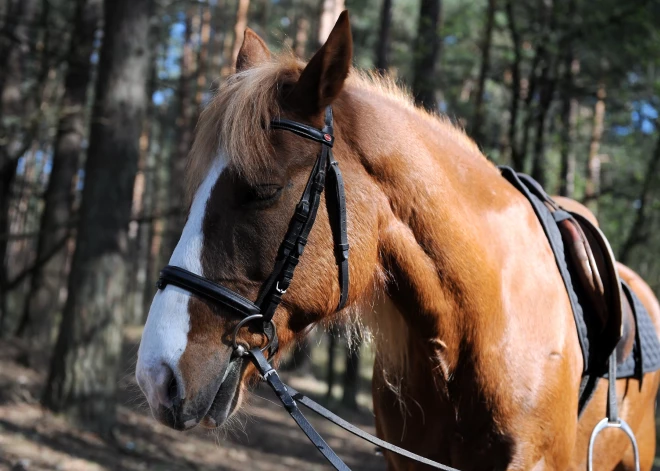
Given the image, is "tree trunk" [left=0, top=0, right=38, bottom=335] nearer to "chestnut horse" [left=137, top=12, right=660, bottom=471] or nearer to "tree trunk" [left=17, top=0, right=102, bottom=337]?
"tree trunk" [left=17, top=0, right=102, bottom=337]

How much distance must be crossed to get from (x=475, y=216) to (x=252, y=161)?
96 cm

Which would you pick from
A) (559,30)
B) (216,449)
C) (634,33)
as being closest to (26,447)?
(216,449)

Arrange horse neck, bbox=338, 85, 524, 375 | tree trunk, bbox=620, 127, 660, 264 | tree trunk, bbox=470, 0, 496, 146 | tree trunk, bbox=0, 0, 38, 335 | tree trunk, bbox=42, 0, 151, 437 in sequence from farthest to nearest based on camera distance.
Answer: tree trunk, bbox=0, 0, 38, 335 < tree trunk, bbox=620, 127, 660, 264 < tree trunk, bbox=470, 0, 496, 146 < tree trunk, bbox=42, 0, 151, 437 < horse neck, bbox=338, 85, 524, 375

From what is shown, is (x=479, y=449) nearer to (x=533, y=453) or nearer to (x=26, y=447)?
(x=533, y=453)

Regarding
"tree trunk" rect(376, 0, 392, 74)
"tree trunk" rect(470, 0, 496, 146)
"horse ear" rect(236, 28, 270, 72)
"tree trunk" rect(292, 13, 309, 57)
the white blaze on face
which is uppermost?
"tree trunk" rect(292, 13, 309, 57)

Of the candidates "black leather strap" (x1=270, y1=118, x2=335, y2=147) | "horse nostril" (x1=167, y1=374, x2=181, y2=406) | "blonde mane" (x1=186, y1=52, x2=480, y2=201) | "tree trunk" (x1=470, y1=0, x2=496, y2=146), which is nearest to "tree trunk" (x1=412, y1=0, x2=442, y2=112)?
"tree trunk" (x1=470, y1=0, x2=496, y2=146)

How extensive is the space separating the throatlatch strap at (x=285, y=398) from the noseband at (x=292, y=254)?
0.18ft

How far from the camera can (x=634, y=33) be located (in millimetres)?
9602

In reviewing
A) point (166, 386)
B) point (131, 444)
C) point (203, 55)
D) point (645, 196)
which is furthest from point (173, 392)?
point (203, 55)

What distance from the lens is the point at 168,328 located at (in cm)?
190

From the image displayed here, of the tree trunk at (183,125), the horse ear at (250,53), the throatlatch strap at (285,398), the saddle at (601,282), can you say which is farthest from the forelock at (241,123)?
the tree trunk at (183,125)

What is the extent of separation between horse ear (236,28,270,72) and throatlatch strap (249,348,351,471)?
3.83 feet

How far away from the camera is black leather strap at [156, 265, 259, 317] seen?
1942mm

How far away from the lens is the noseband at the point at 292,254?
1.96 m
